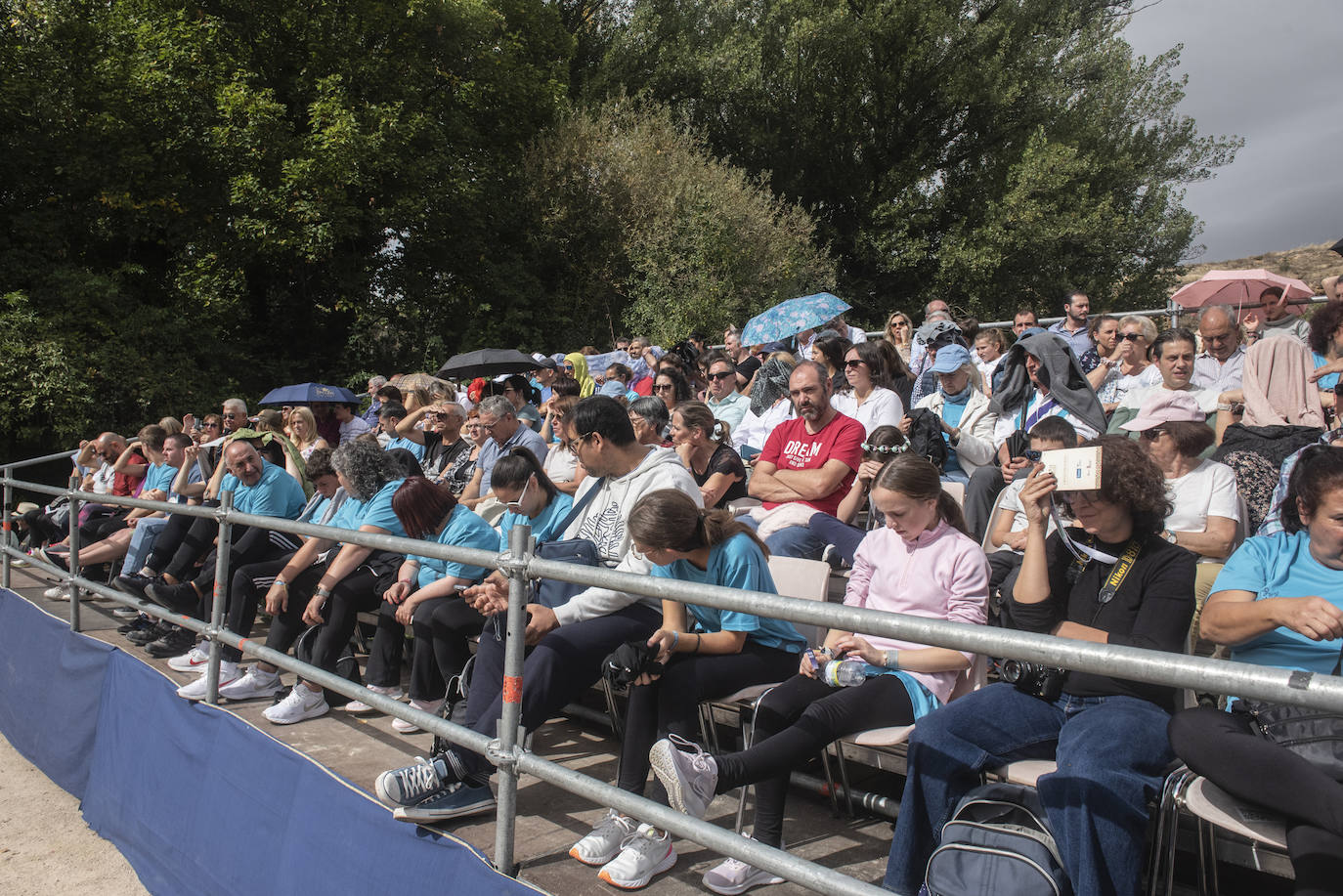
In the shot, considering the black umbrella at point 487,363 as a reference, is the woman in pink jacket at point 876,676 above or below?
below

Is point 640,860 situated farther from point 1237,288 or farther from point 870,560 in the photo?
point 1237,288

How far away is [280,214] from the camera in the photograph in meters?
Answer: 16.2

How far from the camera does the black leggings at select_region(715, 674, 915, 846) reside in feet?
9.15

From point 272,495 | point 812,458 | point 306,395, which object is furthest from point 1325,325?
point 306,395

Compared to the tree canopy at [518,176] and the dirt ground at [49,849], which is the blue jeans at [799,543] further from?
the tree canopy at [518,176]

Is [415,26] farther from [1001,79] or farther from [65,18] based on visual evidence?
[1001,79]

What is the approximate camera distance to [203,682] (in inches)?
174

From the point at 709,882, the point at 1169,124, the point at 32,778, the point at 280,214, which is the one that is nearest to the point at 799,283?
the point at 280,214

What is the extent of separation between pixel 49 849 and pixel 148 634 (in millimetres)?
1385

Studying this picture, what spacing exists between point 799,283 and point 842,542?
13520 millimetres

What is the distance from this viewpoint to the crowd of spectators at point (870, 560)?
101 inches

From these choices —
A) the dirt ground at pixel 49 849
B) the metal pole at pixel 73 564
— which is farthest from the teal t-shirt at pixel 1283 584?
the metal pole at pixel 73 564

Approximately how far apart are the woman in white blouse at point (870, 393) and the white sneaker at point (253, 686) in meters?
3.63

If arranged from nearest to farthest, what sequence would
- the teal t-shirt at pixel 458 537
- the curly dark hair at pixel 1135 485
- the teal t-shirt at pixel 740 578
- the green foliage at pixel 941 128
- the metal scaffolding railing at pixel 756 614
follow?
the metal scaffolding railing at pixel 756 614 < the curly dark hair at pixel 1135 485 < the teal t-shirt at pixel 740 578 < the teal t-shirt at pixel 458 537 < the green foliage at pixel 941 128
